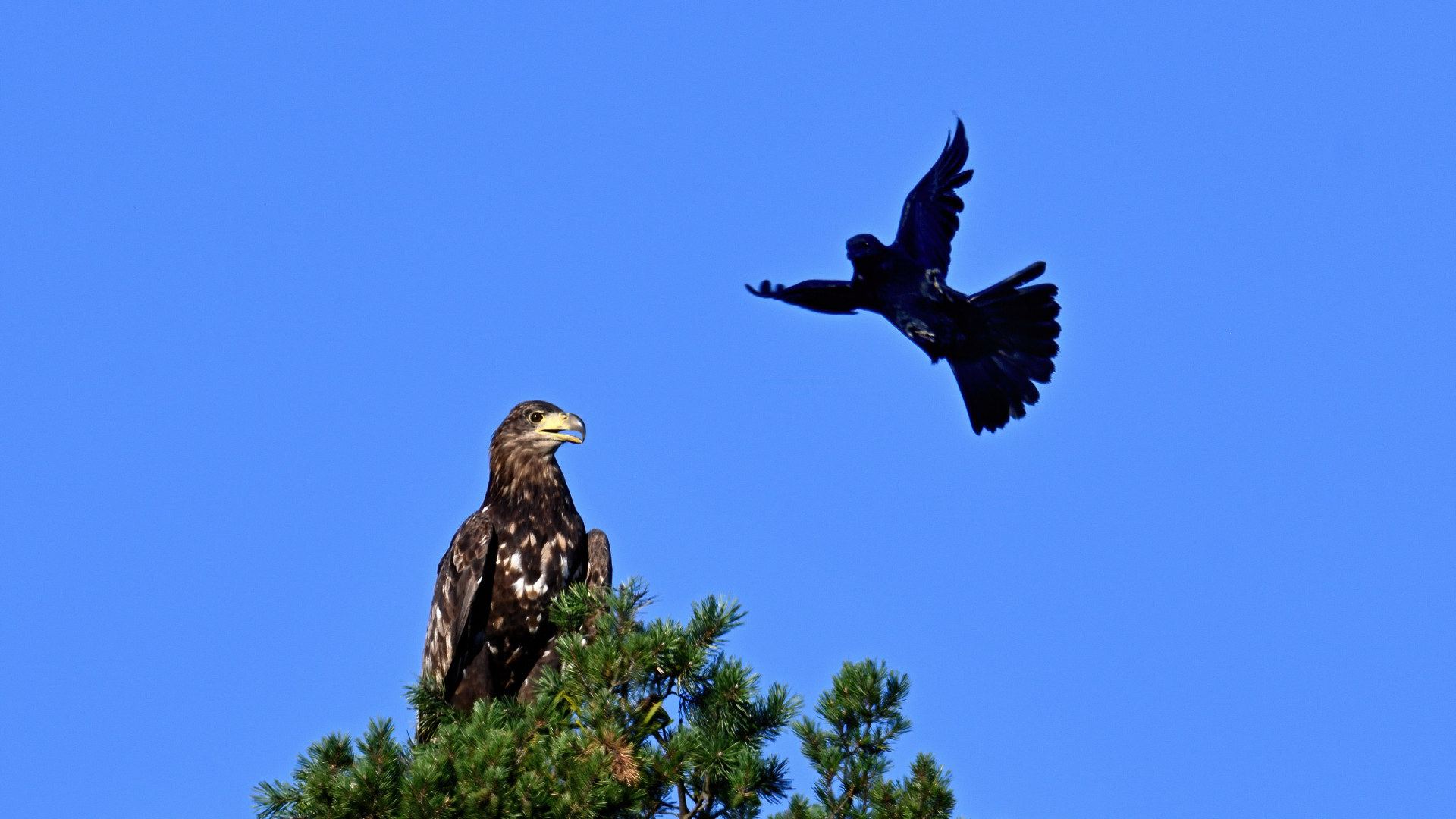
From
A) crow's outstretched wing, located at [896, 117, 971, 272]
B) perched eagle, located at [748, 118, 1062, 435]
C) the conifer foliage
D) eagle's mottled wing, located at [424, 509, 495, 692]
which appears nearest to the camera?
the conifer foliage

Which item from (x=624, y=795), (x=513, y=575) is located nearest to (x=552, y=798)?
(x=624, y=795)

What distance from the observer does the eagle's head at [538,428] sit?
376 inches

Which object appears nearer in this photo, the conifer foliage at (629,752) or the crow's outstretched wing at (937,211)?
the conifer foliage at (629,752)

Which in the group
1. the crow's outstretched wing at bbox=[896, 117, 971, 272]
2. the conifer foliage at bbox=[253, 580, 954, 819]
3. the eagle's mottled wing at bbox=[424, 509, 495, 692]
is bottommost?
the conifer foliage at bbox=[253, 580, 954, 819]

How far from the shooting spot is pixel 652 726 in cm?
684

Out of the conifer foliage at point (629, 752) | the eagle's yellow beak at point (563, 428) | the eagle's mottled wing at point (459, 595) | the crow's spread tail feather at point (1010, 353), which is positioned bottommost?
the conifer foliage at point (629, 752)

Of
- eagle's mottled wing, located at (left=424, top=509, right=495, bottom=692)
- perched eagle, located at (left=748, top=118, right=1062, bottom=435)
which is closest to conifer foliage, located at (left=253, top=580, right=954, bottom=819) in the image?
eagle's mottled wing, located at (left=424, top=509, right=495, bottom=692)

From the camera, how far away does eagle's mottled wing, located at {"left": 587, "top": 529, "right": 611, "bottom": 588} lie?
9.43m

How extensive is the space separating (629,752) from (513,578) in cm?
291

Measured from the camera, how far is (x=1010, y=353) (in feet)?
32.7

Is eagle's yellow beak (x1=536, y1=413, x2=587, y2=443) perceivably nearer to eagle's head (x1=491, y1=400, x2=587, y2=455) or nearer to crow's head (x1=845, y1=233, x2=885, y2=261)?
eagle's head (x1=491, y1=400, x2=587, y2=455)

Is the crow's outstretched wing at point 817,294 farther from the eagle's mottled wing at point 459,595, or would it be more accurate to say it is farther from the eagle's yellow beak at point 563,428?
the eagle's mottled wing at point 459,595

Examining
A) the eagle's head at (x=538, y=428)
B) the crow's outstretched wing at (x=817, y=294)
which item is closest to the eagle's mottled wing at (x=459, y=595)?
the eagle's head at (x=538, y=428)

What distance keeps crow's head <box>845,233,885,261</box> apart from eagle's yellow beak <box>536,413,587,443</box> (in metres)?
1.91
